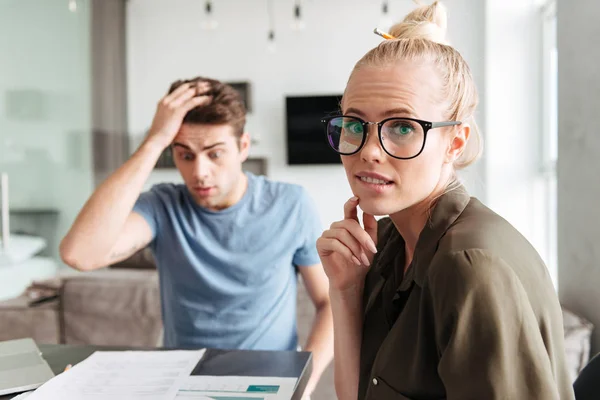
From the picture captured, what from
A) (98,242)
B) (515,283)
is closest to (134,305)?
(98,242)

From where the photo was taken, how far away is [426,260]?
0.82 meters

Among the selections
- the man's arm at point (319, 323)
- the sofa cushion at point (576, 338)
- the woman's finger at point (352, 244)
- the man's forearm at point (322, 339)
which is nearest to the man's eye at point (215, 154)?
the man's arm at point (319, 323)

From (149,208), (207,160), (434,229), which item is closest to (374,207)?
(434,229)

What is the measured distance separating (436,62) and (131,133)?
5.65 m

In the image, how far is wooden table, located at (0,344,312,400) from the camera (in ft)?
3.48

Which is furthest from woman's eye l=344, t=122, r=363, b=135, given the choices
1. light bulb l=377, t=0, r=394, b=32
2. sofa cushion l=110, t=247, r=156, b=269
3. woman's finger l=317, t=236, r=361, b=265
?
light bulb l=377, t=0, r=394, b=32

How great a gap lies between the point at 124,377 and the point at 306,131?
4.93m

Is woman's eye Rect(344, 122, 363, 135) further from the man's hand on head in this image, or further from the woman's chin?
the man's hand on head

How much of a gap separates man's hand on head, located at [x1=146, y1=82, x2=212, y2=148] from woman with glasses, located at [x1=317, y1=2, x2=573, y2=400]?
0.67 metres

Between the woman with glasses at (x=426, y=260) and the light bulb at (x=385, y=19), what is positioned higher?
the light bulb at (x=385, y=19)

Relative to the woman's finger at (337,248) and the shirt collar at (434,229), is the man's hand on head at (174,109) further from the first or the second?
Answer: the shirt collar at (434,229)

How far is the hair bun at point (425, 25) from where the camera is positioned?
994mm

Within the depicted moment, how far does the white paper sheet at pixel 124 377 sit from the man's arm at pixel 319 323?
0.44 meters

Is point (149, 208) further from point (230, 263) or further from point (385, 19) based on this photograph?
point (385, 19)
